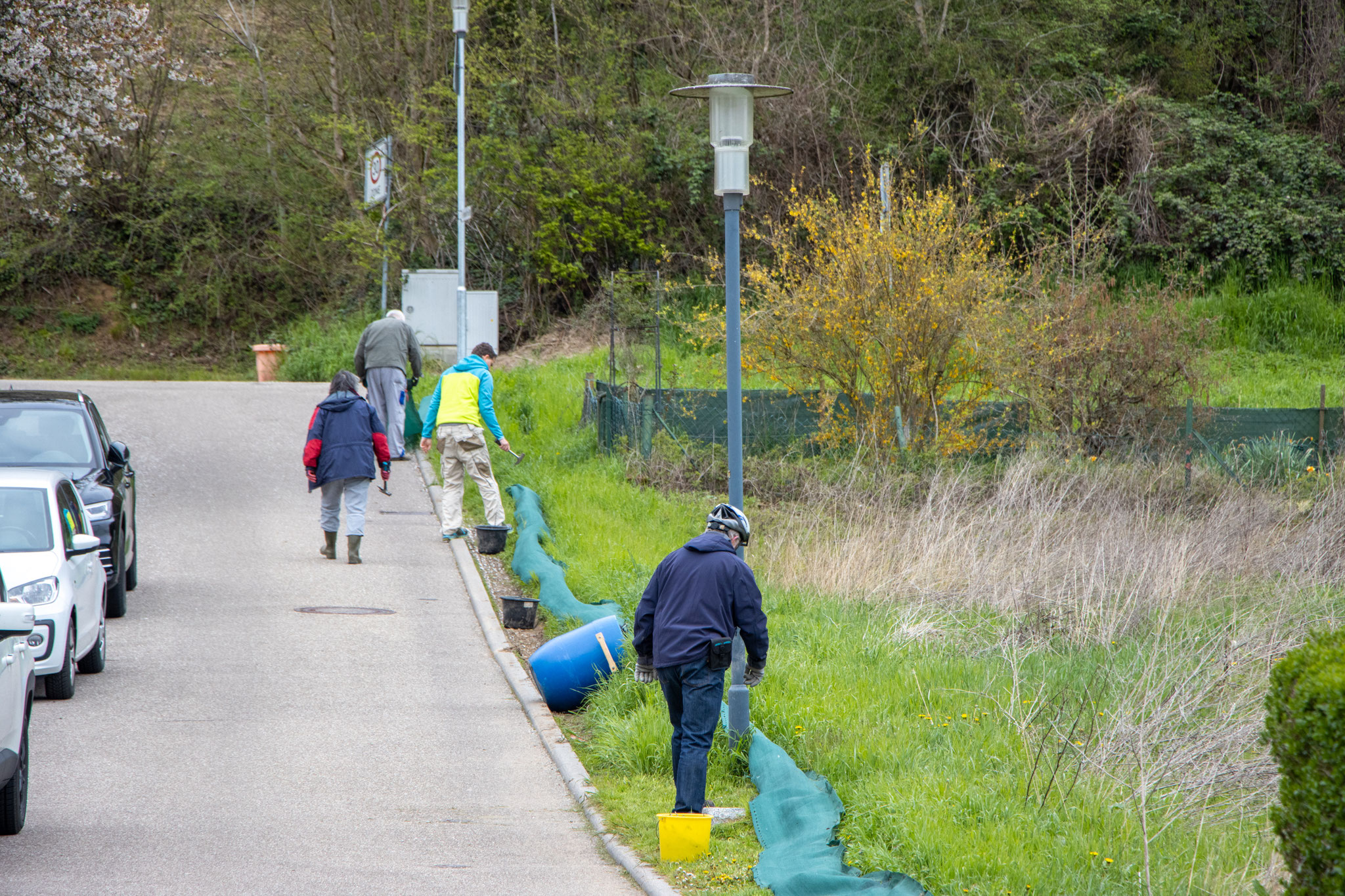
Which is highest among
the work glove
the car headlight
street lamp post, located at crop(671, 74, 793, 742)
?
street lamp post, located at crop(671, 74, 793, 742)

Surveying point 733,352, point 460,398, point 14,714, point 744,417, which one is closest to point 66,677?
point 14,714

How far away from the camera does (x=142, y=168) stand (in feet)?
118

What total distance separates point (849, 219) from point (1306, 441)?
6.90 m

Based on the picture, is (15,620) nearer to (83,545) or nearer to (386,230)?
(83,545)

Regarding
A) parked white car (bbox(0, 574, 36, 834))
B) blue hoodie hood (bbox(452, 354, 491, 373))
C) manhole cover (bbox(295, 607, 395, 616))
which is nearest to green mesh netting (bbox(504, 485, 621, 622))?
manhole cover (bbox(295, 607, 395, 616))

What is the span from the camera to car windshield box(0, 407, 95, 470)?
11.6 meters

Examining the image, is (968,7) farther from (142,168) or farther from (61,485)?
(61,485)

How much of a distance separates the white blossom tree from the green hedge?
51.6ft

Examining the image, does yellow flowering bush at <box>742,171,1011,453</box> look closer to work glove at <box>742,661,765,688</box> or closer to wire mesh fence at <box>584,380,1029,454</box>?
wire mesh fence at <box>584,380,1029,454</box>

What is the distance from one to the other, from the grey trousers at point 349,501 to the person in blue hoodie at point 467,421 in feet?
3.67

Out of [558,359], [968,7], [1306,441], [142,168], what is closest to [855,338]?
[1306,441]

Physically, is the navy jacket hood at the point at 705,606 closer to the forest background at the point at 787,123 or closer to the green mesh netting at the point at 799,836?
the green mesh netting at the point at 799,836

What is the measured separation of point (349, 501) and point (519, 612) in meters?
2.92

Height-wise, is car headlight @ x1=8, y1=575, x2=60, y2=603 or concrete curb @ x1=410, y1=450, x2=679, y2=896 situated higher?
car headlight @ x1=8, y1=575, x2=60, y2=603
